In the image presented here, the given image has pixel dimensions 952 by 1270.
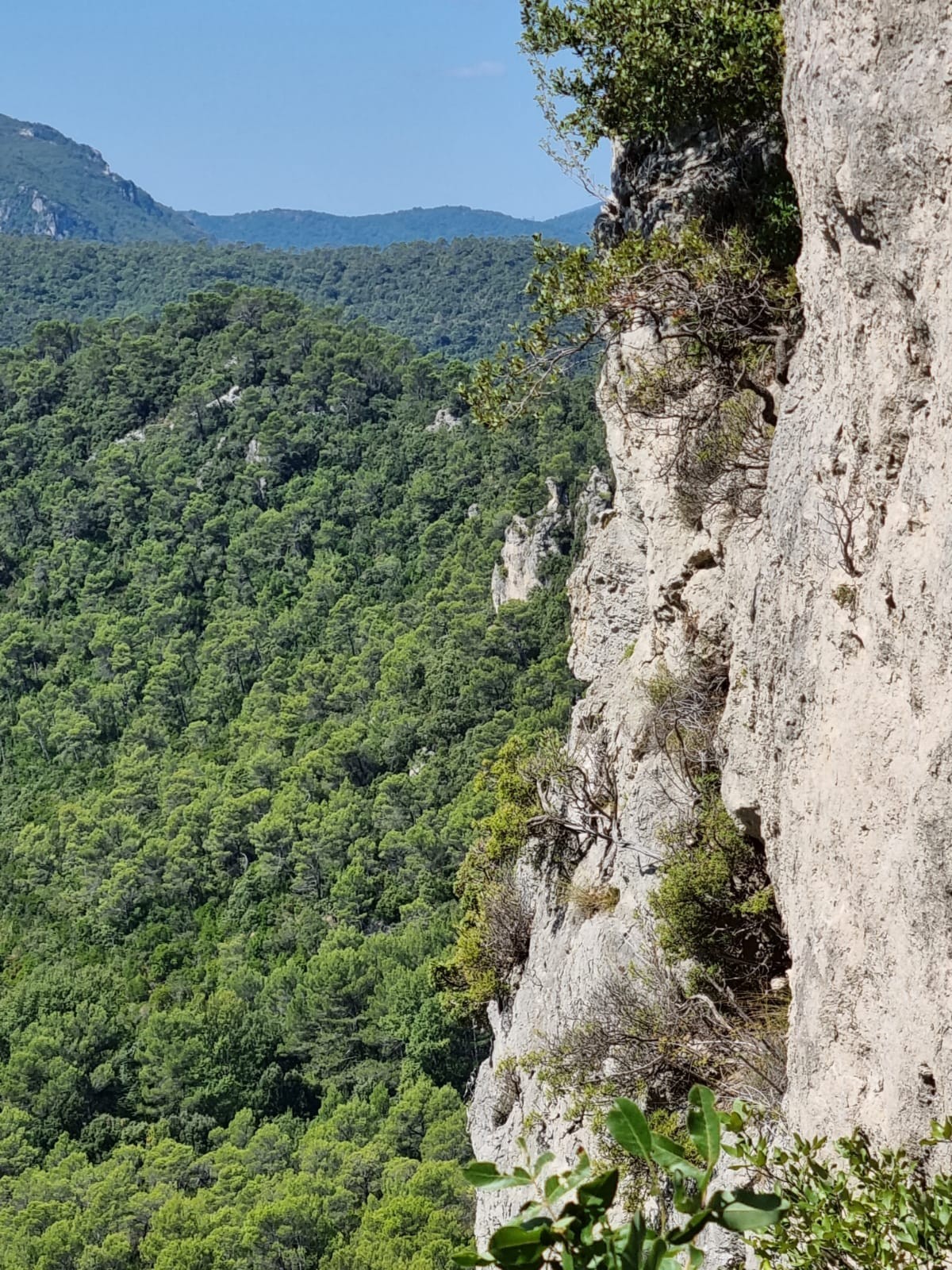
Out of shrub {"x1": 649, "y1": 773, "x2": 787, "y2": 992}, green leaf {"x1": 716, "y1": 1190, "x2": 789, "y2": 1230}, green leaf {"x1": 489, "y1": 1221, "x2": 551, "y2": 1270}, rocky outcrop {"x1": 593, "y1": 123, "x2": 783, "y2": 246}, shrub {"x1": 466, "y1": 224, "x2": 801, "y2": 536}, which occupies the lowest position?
shrub {"x1": 649, "y1": 773, "x2": 787, "y2": 992}

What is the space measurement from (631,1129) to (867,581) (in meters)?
4.13

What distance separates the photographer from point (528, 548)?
140 ft

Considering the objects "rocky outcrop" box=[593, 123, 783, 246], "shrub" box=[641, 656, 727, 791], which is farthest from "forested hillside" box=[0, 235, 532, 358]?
"shrub" box=[641, 656, 727, 791]

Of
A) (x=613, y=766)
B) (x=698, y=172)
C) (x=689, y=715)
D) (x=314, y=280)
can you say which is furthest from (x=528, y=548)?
(x=314, y=280)

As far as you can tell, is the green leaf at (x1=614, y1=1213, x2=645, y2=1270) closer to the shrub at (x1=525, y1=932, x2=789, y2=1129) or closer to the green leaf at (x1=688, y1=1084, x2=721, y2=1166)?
the green leaf at (x1=688, y1=1084, x2=721, y2=1166)

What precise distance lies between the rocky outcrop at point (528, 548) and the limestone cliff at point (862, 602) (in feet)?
113

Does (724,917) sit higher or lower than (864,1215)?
lower

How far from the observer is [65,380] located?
72.6 metres

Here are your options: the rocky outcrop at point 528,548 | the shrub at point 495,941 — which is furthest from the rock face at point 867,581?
the rocky outcrop at point 528,548

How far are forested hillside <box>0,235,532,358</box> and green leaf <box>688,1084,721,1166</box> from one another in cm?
12315

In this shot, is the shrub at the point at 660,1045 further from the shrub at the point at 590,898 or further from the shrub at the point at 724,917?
the shrub at the point at 590,898

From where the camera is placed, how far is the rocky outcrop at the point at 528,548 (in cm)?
4216

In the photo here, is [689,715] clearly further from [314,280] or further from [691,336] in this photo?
[314,280]

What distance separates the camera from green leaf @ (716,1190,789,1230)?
1625 mm
